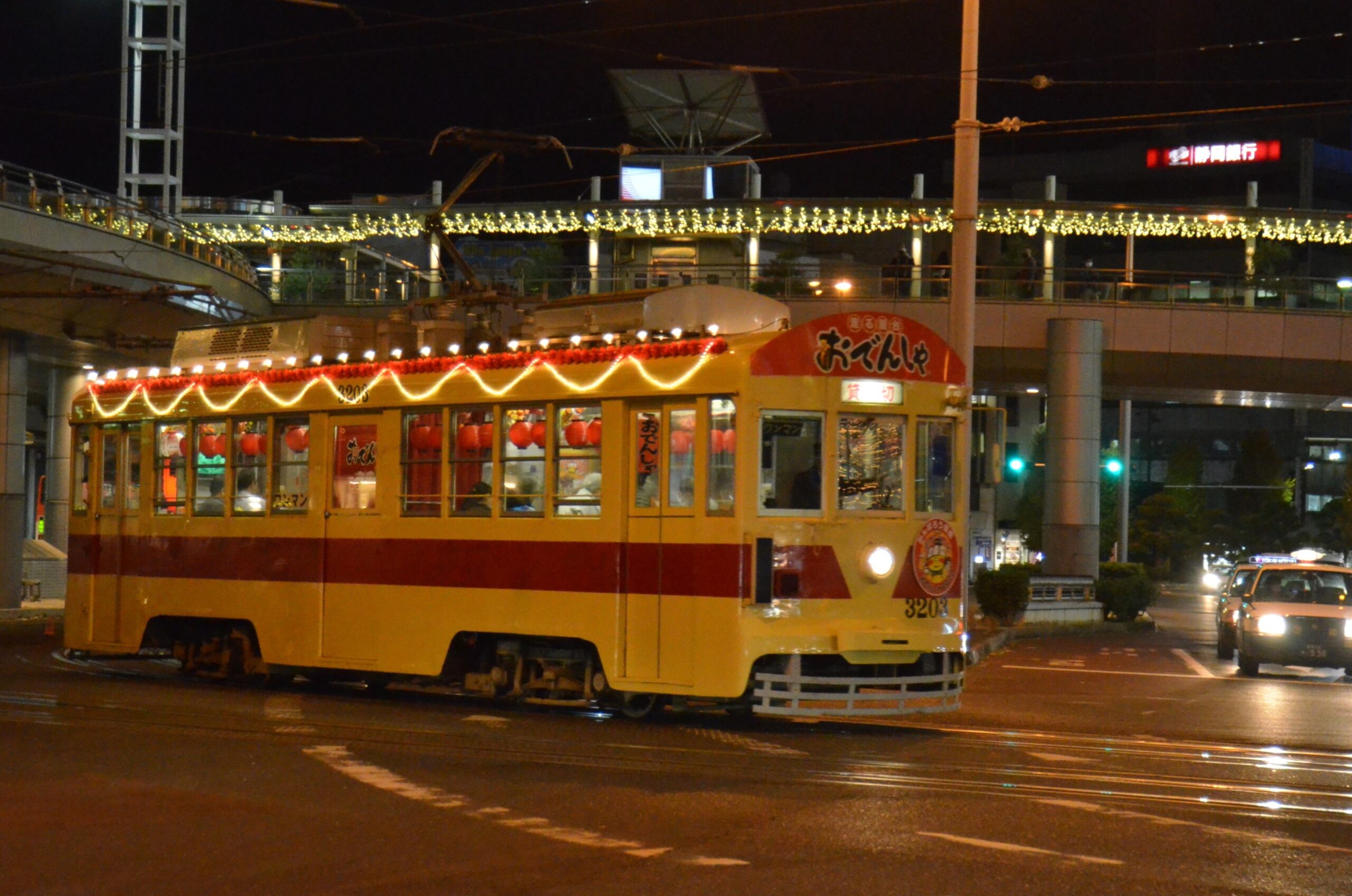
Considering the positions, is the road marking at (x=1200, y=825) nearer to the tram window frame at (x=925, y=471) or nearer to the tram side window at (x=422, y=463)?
the tram window frame at (x=925, y=471)

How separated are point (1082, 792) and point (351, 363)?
7852 millimetres

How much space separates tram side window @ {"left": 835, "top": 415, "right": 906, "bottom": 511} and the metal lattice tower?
37.6 m

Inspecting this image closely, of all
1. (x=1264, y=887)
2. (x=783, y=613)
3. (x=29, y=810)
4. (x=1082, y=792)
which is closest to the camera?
(x=1264, y=887)

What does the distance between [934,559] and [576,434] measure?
2.98 m

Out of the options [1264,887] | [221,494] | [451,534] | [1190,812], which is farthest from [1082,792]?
[221,494]

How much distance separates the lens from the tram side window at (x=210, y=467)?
49.2 ft

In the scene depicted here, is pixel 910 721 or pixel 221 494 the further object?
pixel 221 494

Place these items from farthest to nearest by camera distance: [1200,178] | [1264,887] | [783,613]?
[1200,178] → [783,613] → [1264,887]

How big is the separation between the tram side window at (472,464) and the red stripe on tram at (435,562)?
30cm

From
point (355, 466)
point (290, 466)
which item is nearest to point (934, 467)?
point (355, 466)

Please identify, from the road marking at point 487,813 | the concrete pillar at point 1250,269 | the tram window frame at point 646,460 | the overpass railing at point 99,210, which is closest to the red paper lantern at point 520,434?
the tram window frame at point 646,460

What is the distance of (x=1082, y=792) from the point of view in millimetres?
9125

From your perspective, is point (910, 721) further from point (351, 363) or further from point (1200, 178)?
point (1200, 178)

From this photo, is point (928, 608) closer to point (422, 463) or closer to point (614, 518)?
point (614, 518)
